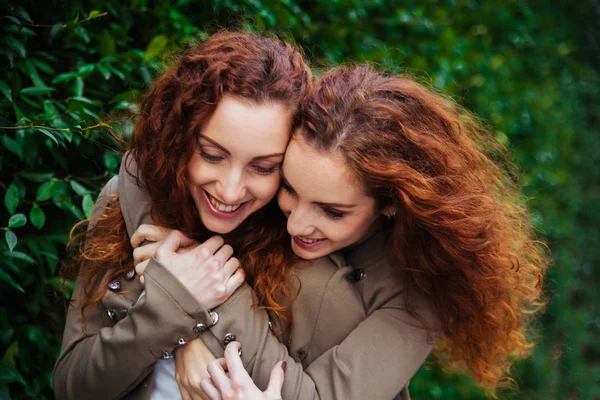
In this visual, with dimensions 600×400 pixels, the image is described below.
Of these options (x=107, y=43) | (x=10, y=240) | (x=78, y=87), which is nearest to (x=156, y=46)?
(x=107, y=43)

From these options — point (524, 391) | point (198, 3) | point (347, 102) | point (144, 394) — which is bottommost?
point (524, 391)

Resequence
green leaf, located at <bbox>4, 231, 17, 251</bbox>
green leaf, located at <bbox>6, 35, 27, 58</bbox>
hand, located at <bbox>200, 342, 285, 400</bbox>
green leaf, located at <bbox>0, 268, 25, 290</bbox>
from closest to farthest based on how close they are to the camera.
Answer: hand, located at <bbox>200, 342, 285, 400</bbox>, green leaf, located at <bbox>4, 231, 17, 251</bbox>, green leaf, located at <bbox>0, 268, 25, 290</bbox>, green leaf, located at <bbox>6, 35, 27, 58</bbox>

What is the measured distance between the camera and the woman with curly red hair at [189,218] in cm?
210

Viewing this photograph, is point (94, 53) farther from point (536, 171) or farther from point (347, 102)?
point (536, 171)

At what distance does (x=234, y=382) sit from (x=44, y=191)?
3.20 feet

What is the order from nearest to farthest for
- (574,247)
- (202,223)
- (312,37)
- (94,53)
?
(202,223), (94,53), (312,37), (574,247)

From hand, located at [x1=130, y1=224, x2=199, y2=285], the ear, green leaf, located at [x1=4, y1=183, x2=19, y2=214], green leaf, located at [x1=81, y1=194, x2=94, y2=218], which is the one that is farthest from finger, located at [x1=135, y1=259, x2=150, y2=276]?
the ear

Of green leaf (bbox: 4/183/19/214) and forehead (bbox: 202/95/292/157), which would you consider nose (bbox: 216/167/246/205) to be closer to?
forehead (bbox: 202/95/292/157)

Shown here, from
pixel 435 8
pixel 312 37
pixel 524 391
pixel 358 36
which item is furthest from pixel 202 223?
pixel 524 391

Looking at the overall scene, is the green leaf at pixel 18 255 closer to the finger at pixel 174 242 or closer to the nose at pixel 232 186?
the finger at pixel 174 242

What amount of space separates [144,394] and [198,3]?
1822 mm

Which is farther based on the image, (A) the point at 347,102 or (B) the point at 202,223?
(B) the point at 202,223

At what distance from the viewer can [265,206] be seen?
246 centimetres

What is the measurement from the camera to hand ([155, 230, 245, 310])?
215 centimetres
